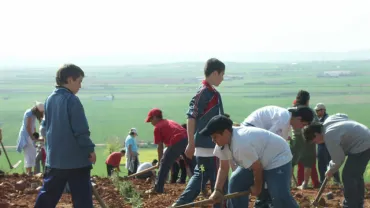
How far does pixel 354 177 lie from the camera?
668cm

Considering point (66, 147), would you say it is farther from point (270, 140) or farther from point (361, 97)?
point (361, 97)

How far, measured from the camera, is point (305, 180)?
989 cm

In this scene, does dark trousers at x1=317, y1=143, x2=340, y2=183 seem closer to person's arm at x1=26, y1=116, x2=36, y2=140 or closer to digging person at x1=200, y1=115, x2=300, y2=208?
digging person at x1=200, y1=115, x2=300, y2=208

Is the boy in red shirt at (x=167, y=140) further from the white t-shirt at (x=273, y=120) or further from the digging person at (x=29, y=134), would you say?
the digging person at (x=29, y=134)

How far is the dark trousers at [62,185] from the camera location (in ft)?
18.8

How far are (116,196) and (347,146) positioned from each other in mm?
3149

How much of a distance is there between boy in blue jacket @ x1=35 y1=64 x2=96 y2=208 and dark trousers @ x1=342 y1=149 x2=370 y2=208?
2.75 metres

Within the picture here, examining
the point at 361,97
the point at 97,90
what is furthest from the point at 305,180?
the point at 97,90

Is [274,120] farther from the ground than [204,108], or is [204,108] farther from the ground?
[204,108]

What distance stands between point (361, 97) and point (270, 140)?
117 metres

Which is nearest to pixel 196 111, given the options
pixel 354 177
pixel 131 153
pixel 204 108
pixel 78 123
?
pixel 204 108

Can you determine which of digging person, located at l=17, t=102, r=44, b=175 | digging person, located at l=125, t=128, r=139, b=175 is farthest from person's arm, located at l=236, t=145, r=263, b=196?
digging person, located at l=125, t=128, r=139, b=175

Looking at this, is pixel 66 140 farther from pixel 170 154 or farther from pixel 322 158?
pixel 322 158

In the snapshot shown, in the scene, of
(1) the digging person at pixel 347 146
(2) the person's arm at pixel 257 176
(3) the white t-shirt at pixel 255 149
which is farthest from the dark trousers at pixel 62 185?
(1) the digging person at pixel 347 146
